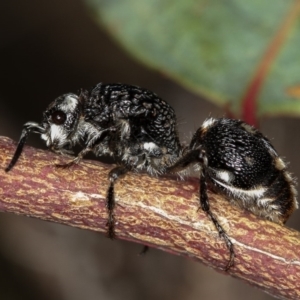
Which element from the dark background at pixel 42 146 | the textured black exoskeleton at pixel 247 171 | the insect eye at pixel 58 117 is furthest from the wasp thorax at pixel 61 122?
the dark background at pixel 42 146

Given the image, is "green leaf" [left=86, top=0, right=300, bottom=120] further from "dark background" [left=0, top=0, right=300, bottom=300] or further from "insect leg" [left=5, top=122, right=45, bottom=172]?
"dark background" [left=0, top=0, right=300, bottom=300]

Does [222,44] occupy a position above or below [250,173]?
above

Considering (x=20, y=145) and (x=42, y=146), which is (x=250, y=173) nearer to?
(x=20, y=145)

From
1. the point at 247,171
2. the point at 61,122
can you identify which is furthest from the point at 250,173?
the point at 61,122

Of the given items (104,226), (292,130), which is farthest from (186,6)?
(292,130)

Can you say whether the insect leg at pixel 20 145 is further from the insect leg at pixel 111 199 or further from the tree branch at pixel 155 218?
the insect leg at pixel 111 199

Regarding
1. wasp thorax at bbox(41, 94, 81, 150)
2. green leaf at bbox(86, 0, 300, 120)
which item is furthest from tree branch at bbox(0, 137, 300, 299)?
A: green leaf at bbox(86, 0, 300, 120)

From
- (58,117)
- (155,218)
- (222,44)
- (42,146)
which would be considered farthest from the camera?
(42,146)

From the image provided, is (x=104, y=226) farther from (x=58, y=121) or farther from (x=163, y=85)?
(x=163, y=85)
